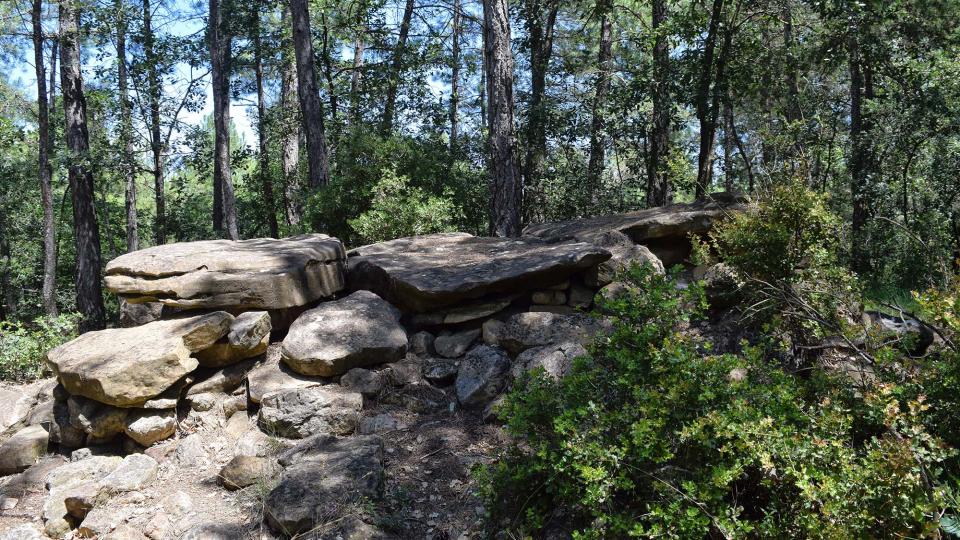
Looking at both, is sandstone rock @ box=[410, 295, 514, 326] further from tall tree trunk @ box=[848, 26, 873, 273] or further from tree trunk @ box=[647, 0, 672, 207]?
tall tree trunk @ box=[848, 26, 873, 273]

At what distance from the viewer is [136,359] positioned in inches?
199

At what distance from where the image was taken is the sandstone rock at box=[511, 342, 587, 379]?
16.0ft

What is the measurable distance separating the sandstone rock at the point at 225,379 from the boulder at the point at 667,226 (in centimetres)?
332

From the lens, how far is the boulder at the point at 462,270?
5.74 metres

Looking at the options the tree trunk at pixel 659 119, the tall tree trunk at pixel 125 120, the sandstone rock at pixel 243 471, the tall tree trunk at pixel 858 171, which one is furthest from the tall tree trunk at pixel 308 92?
the tall tree trunk at pixel 858 171

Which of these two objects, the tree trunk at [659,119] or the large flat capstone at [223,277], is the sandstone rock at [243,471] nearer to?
the large flat capstone at [223,277]

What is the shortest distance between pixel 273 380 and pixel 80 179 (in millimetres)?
8306


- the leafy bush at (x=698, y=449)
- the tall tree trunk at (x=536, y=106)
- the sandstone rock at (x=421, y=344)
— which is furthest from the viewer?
the tall tree trunk at (x=536, y=106)

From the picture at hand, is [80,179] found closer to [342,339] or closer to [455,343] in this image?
[342,339]

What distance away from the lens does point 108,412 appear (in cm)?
516

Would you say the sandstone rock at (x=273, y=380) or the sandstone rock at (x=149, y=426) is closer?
the sandstone rock at (x=149, y=426)

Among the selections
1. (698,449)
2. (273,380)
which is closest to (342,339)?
(273,380)

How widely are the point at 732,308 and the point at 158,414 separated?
15.5 ft

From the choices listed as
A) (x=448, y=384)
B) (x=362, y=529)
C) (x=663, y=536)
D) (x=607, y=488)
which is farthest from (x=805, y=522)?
(x=448, y=384)
